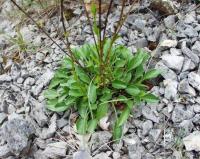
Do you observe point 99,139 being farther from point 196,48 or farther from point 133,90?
point 196,48

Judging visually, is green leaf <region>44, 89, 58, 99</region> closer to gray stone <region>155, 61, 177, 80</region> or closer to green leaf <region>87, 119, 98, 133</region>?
green leaf <region>87, 119, 98, 133</region>

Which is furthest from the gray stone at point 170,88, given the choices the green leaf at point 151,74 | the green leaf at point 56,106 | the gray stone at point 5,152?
the gray stone at point 5,152

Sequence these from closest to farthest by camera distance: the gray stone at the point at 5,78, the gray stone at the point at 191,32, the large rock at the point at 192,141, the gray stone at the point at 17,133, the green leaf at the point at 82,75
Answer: the large rock at the point at 192,141
the gray stone at the point at 17,133
the green leaf at the point at 82,75
the gray stone at the point at 191,32
the gray stone at the point at 5,78

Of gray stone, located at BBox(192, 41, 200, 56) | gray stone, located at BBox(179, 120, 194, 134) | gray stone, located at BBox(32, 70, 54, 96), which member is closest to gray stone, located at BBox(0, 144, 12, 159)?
gray stone, located at BBox(32, 70, 54, 96)

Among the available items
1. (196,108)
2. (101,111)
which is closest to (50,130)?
(101,111)

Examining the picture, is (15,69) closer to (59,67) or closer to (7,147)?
(59,67)

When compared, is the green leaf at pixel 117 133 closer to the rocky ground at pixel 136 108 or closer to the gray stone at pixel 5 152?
the rocky ground at pixel 136 108
